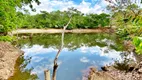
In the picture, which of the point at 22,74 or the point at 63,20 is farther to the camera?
the point at 63,20

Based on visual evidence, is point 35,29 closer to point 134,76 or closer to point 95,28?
point 95,28

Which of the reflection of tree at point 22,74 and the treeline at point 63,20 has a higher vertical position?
the treeline at point 63,20

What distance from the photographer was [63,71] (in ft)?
48.6

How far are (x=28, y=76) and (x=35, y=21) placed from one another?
133 feet

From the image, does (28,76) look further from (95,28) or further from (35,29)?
(95,28)

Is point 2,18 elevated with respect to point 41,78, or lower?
elevated

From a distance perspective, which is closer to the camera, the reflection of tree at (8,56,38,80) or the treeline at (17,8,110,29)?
the reflection of tree at (8,56,38,80)

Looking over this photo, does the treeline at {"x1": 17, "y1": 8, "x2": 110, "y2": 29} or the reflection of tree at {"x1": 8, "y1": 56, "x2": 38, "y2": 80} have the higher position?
the treeline at {"x1": 17, "y1": 8, "x2": 110, "y2": 29}

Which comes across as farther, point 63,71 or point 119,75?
point 63,71

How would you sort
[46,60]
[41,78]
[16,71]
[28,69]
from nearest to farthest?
[41,78], [16,71], [28,69], [46,60]

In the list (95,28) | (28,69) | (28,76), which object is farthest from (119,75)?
(95,28)

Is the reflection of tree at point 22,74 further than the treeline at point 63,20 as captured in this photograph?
No

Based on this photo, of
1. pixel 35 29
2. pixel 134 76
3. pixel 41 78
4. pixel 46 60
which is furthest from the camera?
pixel 35 29

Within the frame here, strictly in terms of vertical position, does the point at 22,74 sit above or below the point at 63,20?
below
